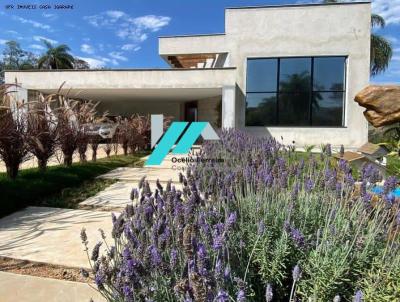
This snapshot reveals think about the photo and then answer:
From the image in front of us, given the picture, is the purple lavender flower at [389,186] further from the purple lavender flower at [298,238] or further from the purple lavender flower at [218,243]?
the purple lavender flower at [218,243]

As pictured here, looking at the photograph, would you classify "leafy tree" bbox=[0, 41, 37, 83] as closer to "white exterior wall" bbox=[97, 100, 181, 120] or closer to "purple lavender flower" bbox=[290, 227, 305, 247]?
"white exterior wall" bbox=[97, 100, 181, 120]

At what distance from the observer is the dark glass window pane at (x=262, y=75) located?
1535cm

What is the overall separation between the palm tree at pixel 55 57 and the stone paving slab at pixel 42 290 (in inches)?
1593

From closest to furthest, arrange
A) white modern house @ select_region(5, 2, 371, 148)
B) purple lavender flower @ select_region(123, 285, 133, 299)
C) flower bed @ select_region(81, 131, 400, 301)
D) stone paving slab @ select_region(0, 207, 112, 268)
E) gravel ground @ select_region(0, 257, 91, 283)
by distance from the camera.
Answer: purple lavender flower @ select_region(123, 285, 133, 299) → flower bed @ select_region(81, 131, 400, 301) → gravel ground @ select_region(0, 257, 91, 283) → stone paving slab @ select_region(0, 207, 112, 268) → white modern house @ select_region(5, 2, 371, 148)

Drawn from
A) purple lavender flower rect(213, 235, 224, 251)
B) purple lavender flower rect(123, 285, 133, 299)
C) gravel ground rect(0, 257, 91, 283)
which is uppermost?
purple lavender flower rect(213, 235, 224, 251)

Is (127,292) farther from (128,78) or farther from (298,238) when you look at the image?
(128,78)

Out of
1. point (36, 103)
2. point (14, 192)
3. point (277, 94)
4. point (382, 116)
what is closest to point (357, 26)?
point (277, 94)

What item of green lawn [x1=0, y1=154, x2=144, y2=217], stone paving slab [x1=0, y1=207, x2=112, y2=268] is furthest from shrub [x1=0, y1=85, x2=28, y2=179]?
stone paving slab [x1=0, y1=207, x2=112, y2=268]

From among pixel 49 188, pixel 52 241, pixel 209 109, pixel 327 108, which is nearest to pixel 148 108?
pixel 209 109

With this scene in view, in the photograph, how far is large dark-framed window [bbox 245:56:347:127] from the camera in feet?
49.2

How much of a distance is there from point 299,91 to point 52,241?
13.8m

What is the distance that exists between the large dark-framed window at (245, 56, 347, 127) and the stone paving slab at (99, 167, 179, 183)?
27.4ft

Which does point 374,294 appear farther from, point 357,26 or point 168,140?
point 357,26

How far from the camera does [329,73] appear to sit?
15.0m
